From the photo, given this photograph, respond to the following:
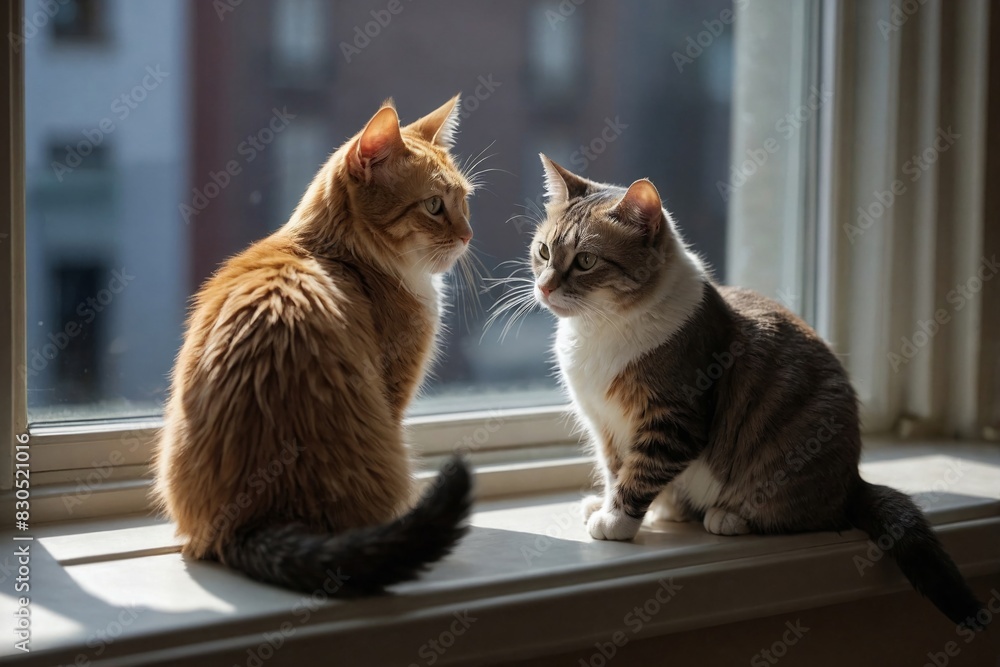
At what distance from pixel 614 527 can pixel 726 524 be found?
7.2 inches

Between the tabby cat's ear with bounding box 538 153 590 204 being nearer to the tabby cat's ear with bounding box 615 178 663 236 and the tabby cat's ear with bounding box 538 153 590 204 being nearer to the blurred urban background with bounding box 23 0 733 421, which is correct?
the tabby cat's ear with bounding box 615 178 663 236

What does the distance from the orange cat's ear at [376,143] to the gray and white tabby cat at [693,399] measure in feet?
0.98

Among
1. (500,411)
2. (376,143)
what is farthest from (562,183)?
(500,411)

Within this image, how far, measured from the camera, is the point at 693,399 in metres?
1.33

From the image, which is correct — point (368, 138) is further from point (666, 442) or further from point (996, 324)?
point (996, 324)

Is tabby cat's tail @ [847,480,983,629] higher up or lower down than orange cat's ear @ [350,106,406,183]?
lower down

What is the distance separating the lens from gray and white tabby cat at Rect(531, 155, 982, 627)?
133 centimetres

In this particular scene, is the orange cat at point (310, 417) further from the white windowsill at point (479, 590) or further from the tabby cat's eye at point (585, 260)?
the tabby cat's eye at point (585, 260)

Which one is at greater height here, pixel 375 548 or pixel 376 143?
pixel 376 143

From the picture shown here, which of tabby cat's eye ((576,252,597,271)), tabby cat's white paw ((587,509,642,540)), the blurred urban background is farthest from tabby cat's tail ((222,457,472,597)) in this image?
the blurred urban background

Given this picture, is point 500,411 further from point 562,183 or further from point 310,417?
point 310,417

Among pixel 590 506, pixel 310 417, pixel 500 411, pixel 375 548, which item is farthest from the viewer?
pixel 500 411

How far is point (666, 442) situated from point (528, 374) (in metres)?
0.59

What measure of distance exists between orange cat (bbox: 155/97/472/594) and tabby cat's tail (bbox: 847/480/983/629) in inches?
28.3
